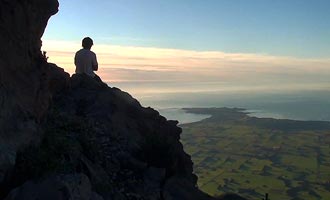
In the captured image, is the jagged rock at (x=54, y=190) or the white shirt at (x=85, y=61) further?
the white shirt at (x=85, y=61)

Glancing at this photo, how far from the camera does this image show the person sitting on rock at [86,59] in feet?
73.7

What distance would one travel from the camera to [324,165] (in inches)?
5881

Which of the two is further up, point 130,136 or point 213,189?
point 130,136

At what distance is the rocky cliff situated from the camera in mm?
11359

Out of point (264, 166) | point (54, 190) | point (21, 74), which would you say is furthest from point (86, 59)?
point (264, 166)

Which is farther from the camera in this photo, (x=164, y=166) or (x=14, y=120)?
(x=164, y=166)

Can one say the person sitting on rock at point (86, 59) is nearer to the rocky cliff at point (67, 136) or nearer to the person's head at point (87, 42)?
the person's head at point (87, 42)

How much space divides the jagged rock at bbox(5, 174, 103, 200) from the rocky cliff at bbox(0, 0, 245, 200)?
2cm

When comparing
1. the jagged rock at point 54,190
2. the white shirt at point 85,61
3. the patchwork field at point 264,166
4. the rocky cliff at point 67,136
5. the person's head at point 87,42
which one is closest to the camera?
the jagged rock at point 54,190

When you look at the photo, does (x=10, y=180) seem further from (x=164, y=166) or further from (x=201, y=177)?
(x=201, y=177)

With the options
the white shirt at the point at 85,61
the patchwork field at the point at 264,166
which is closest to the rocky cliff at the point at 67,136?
the white shirt at the point at 85,61

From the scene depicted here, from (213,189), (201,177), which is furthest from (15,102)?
(201,177)

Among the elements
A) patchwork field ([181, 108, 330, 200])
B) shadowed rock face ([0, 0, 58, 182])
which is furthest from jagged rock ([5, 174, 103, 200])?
patchwork field ([181, 108, 330, 200])

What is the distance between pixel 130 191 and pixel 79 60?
29.9 ft
